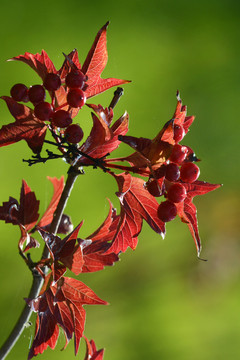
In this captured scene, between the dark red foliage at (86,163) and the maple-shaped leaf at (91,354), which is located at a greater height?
the dark red foliage at (86,163)

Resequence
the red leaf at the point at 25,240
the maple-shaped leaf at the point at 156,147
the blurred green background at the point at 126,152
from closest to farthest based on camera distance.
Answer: the maple-shaped leaf at the point at 156,147, the red leaf at the point at 25,240, the blurred green background at the point at 126,152

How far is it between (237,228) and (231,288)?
6.6 inches

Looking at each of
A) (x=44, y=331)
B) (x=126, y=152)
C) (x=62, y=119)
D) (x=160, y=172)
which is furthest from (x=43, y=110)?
(x=126, y=152)

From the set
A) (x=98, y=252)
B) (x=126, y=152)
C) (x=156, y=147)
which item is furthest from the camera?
(x=126, y=152)

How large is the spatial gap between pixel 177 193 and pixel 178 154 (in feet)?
0.12

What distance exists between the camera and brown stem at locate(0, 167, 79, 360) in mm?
464

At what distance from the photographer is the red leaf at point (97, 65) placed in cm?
44

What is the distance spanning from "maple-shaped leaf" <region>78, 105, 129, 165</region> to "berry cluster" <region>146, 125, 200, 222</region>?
6cm

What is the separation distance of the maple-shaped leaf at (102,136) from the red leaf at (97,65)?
0.13ft

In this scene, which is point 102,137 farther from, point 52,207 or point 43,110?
point 52,207

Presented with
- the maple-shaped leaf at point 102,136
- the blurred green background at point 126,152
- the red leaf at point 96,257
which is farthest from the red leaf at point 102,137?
the blurred green background at point 126,152

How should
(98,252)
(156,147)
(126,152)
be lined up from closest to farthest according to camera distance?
1. (156,147)
2. (98,252)
3. (126,152)

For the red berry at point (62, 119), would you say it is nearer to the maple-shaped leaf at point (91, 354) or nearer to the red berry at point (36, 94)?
the red berry at point (36, 94)

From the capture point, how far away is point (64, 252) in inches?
17.1
